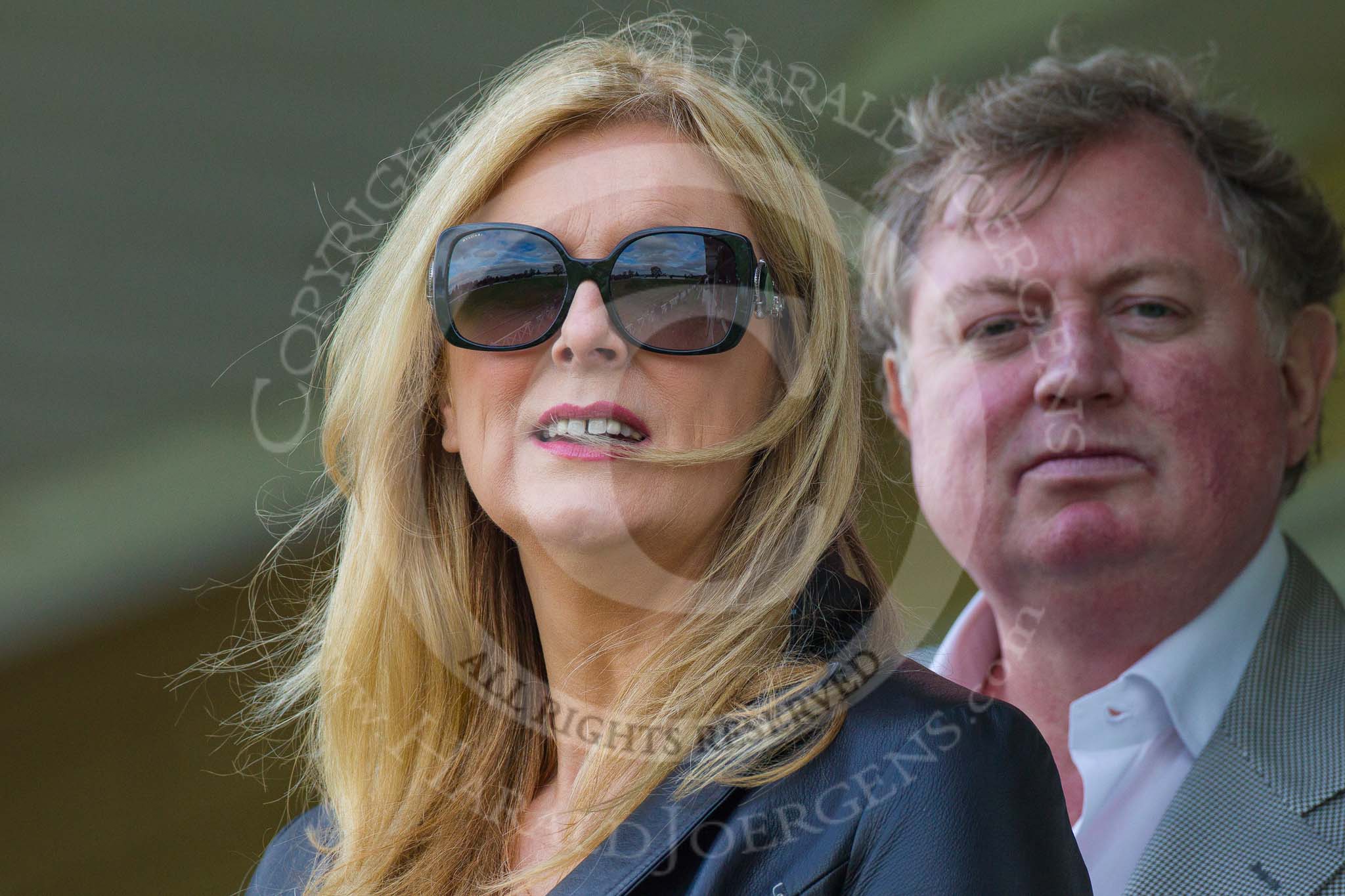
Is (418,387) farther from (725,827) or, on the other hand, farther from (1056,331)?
(1056,331)

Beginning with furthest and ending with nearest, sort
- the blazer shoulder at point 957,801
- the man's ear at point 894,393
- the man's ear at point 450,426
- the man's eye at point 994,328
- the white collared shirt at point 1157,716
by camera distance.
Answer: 1. the man's ear at point 894,393
2. the man's eye at point 994,328
3. the white collared shirt at point 1157,716
4. the man's ear at point 450,426
5. the blazer shoulder at point 957,801

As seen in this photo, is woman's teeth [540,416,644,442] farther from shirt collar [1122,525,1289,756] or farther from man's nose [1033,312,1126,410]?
shirt collar [1122,525,1289,756]

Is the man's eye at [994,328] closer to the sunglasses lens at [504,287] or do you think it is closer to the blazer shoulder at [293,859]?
the sunglasses lens at [504,287]

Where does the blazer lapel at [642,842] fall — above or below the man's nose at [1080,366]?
below

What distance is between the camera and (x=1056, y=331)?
1.89 meters

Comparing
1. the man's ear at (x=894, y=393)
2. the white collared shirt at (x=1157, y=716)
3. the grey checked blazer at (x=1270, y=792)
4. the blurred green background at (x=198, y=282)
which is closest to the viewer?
the grey checked blazer at (x=1270, y=792)

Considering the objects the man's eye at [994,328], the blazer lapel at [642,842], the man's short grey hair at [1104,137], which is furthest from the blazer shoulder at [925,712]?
the man's short grey hair at [1104,137]

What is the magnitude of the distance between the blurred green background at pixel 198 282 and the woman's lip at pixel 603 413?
0.81m

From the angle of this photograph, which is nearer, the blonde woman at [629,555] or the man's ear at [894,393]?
the blonde woman at [629,555]

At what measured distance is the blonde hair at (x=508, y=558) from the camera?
1.22 metres

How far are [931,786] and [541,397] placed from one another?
501 mm

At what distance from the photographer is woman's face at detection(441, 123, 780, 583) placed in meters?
1.18

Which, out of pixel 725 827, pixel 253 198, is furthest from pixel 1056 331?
pixel 253 198

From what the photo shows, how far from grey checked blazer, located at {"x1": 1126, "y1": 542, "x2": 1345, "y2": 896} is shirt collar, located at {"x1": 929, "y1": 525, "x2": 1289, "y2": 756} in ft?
0.13
